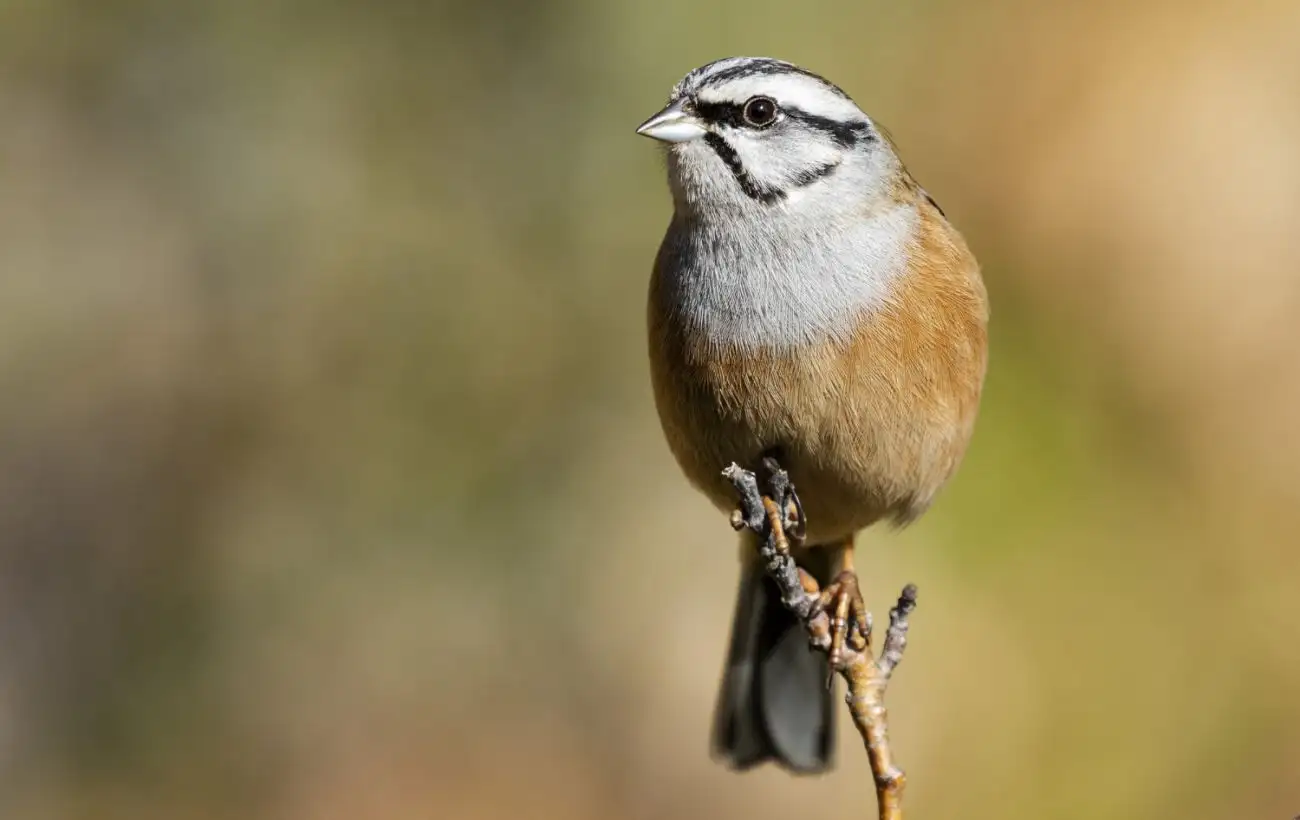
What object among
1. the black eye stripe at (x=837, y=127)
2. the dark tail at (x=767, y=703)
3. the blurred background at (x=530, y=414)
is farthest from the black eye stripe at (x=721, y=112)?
the blurred background at (x=530, y=414)

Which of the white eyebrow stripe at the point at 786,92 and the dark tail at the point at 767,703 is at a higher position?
the white eyebrow stripe at the point at 786,92

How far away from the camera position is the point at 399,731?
22.5 ft

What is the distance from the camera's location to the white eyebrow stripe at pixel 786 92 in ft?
13.5

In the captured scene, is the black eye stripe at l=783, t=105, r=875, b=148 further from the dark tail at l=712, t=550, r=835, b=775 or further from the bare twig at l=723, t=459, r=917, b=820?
the dark tail at l=712, t=550, r=835, b=775

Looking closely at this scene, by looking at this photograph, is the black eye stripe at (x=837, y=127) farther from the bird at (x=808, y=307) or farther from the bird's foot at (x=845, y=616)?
the bird's foot at (x=845, y=616)

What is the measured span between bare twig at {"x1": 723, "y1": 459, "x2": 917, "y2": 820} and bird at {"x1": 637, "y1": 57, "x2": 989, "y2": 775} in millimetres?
335

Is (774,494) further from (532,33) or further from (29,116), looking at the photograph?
(29,116)

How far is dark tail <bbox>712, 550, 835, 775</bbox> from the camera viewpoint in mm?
5129

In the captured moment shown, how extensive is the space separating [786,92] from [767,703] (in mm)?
2080

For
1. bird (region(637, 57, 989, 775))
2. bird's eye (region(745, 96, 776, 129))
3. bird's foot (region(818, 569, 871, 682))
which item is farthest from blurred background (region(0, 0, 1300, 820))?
bird's eye (region(745, 96, 776, 129))

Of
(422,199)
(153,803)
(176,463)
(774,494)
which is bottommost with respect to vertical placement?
(153,803)

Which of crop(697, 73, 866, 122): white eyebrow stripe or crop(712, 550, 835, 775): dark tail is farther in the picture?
crop(712, 550, 835, 775): dark tail

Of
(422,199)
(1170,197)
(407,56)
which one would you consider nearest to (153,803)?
(422,199)

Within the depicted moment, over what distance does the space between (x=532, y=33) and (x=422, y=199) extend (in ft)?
3.09
